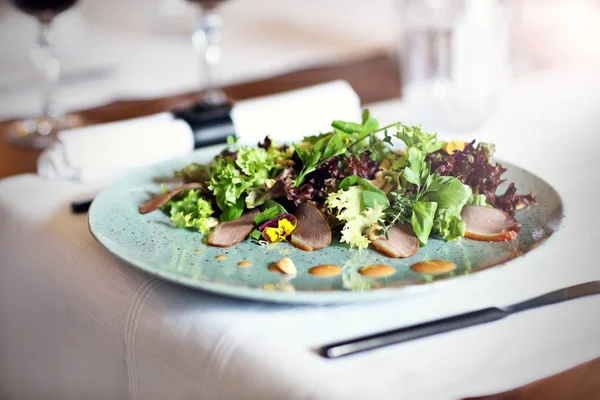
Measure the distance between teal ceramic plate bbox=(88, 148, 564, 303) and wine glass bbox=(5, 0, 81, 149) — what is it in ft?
2.20

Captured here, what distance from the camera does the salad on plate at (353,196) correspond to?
0.96 m

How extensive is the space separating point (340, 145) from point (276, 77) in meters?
1.21

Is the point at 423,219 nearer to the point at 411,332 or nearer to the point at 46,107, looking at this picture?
the point at 411,332

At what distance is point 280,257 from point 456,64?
1.00 metres

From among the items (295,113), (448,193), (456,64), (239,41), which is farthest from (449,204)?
(239,41)

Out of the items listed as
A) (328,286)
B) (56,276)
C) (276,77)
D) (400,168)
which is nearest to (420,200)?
(400,168)

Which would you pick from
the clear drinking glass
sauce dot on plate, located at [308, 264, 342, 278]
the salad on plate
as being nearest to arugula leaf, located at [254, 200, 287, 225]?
the salad on plate

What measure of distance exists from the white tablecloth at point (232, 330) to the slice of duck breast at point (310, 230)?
114 millimetres

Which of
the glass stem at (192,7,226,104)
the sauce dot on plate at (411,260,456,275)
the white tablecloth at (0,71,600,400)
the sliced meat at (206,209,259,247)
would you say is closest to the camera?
the white tablecloth at (0,71,600,400)

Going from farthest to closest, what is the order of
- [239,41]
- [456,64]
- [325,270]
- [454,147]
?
[239,41] → [456,64] → [454,147] → [325,270]

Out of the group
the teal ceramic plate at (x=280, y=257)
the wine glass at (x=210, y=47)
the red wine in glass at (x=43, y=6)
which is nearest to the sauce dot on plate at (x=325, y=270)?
the teal ceramic plate at (x=280, y=257)

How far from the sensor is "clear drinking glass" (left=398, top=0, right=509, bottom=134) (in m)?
1.68

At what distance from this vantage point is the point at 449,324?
0.81 m

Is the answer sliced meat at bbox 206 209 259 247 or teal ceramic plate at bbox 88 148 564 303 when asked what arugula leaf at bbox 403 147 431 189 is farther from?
sliced meat at bbox 206 209 259 247
